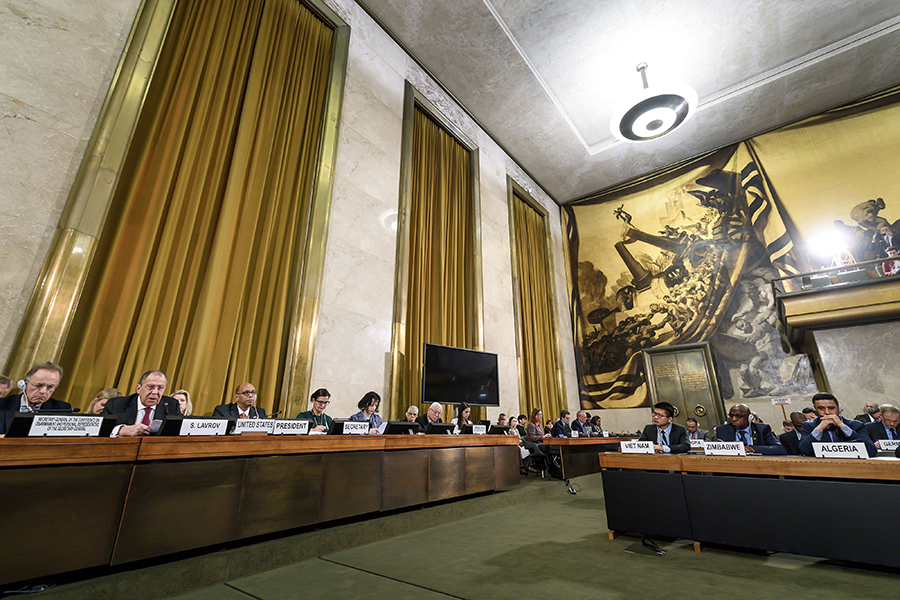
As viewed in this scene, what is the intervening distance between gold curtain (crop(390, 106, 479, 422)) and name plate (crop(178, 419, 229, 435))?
10.1ft

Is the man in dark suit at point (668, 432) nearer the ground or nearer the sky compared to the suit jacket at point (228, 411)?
nearer the ground

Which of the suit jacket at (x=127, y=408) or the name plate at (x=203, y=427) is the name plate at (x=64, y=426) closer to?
the name plate at (x=203, y=427)

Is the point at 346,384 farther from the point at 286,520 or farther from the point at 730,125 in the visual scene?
the point at 730,125

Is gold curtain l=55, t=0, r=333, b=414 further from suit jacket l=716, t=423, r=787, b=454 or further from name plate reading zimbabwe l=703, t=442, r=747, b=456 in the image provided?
suit jacket l=716, t=423, r=787, b=454

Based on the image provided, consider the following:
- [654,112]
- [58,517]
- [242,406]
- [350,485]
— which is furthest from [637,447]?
[654,112]

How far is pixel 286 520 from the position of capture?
8.04 feet

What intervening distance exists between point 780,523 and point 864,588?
471mm

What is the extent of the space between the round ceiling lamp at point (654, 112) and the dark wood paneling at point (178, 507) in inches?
306

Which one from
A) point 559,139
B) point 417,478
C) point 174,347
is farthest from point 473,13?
point 417,478

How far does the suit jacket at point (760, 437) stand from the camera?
3.57 metres

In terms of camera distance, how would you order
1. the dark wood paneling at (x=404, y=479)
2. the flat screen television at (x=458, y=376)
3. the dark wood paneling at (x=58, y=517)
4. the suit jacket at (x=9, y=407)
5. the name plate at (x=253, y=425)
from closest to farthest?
the dark wood paneling at (x=58, y=517) → the suit jacket at (x=9, y=407) → the name plate at (x=253, y=425) → the dark wood paneling at (x=404, y=479) → the flat screen television at (x=458, y=376)

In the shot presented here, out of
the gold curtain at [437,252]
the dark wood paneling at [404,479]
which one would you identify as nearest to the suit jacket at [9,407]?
the dark wood paneling at [404,479]

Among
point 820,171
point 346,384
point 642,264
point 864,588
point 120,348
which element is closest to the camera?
point 864,588

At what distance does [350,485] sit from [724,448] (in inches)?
107
